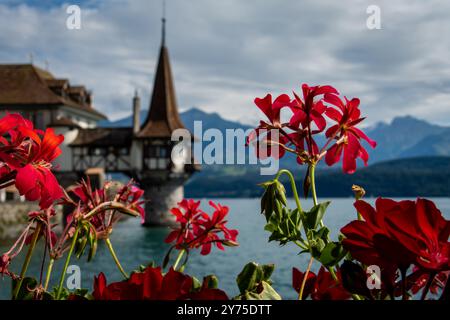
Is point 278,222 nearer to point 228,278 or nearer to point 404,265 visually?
point 404,265

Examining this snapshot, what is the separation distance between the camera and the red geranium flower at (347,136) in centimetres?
106

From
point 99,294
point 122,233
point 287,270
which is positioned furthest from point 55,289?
point 122,233

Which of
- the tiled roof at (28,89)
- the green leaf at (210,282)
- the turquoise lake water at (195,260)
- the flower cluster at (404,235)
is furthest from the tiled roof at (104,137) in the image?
the flower cluster at (404,235)

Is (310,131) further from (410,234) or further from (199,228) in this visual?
(199,228)

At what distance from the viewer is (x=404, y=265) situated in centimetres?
71

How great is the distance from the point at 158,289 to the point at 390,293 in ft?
1.06

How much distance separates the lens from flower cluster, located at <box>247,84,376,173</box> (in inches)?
40.1

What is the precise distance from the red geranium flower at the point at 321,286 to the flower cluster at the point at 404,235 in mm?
304

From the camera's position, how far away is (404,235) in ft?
2.23

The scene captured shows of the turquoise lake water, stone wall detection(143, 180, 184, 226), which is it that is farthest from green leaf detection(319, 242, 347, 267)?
stone wall detection(143, 180, 184, 226)

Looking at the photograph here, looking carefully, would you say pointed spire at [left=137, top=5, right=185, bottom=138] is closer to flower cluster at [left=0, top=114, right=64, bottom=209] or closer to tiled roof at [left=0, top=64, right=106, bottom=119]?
tiled roof at [left=0, top=64, right=106, bottom=119]

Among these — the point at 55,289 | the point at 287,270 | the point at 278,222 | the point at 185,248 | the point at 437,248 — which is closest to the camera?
the point at 437,248

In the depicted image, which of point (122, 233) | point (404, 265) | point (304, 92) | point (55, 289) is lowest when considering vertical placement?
point (122, 233)

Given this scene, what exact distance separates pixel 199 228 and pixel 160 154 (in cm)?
4222
